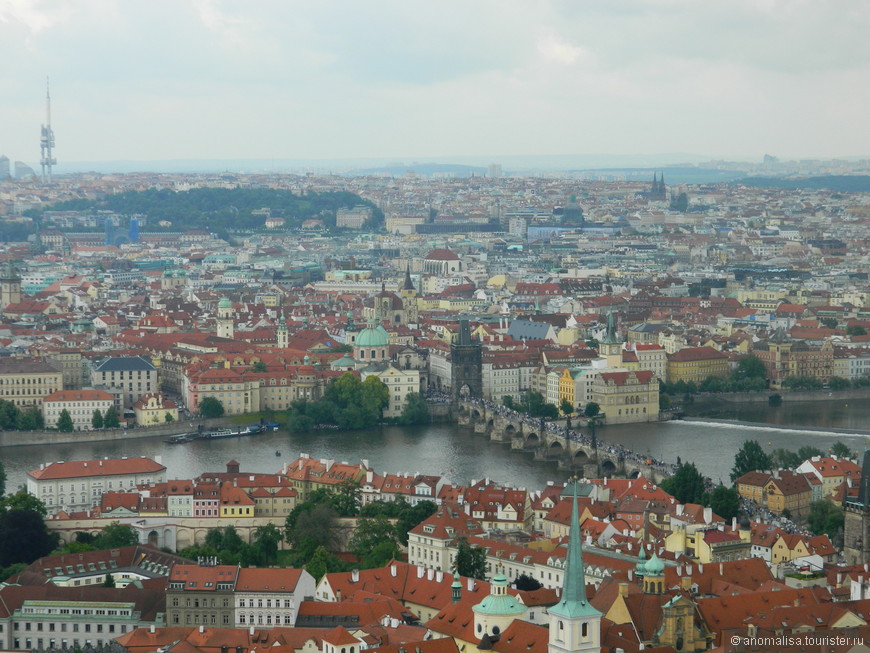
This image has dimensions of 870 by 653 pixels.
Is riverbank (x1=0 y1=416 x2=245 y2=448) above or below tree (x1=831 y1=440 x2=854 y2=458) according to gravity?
below

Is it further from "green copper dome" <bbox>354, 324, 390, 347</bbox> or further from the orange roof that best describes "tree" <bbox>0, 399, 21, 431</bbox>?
the orange roof

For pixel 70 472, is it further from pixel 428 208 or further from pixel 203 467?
pixel 428 208

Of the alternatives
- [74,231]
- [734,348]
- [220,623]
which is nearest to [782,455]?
[220,623]

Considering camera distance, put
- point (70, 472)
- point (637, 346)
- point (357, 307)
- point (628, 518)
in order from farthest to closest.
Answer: point (357, 307)
point (637, 346)
point (70, 472)
point (628, 518)

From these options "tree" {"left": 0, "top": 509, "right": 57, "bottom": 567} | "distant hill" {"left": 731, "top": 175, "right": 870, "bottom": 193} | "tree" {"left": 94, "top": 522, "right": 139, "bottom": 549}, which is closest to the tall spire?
"tree" {"left": 94, "top": 522, "right": 139, "bottom": 549}

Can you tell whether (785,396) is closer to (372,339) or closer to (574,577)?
(372,339)
